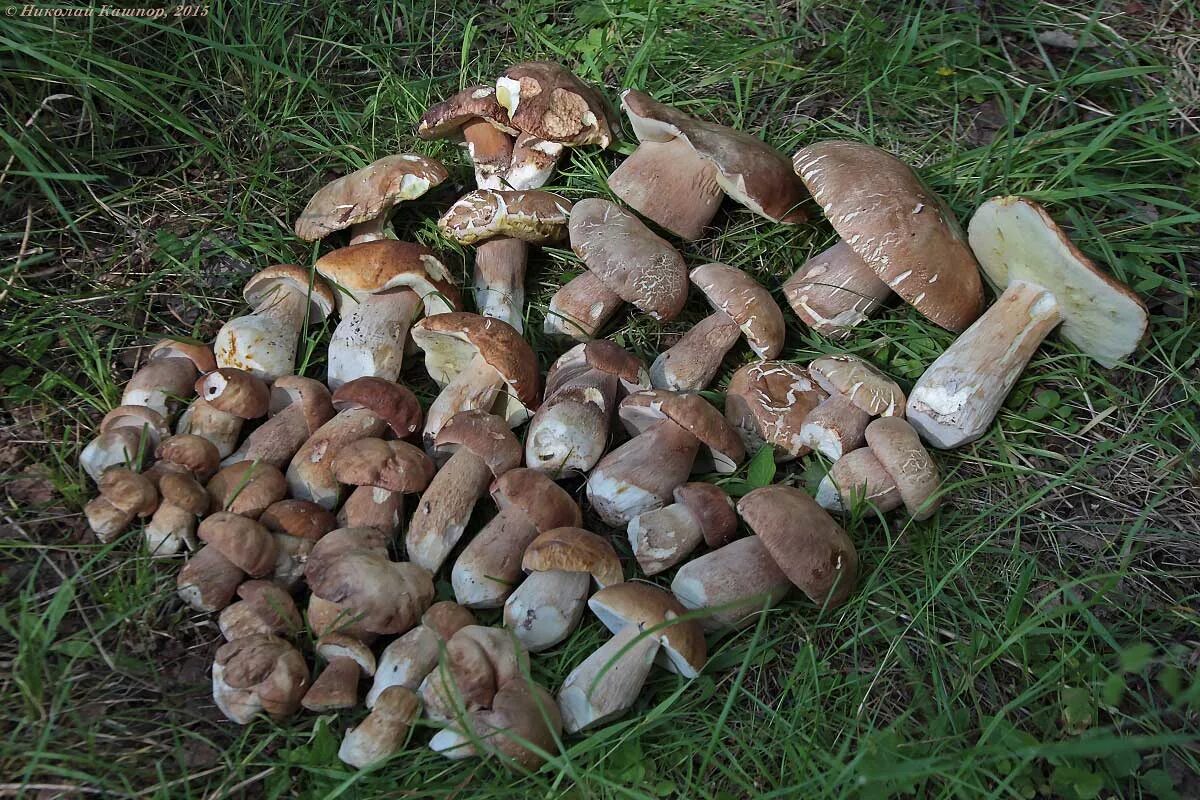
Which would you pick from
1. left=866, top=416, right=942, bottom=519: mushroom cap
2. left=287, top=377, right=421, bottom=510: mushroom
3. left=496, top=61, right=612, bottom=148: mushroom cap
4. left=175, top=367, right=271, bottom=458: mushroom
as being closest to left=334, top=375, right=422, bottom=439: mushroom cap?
left=287, top=377, right=421, bottom=510: mushroom

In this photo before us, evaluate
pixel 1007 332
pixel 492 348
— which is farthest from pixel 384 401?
pixel 1007 332

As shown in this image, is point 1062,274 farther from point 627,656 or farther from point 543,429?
point 627,656

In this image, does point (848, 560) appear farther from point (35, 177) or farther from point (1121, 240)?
point (35, 177)

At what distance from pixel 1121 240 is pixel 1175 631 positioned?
1538mm

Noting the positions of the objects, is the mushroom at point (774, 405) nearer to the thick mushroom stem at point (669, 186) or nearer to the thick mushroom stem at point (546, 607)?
the thick mushroom stem at point (669, 186)

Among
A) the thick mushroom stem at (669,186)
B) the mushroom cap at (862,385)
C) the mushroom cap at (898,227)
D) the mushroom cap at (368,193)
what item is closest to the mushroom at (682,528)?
the mushroom cap at (862,385)

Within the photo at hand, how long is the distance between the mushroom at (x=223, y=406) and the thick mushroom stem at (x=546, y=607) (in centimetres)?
117

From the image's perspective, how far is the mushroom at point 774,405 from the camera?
3074 mm

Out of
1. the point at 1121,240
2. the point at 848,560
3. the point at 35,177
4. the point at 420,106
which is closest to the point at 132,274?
the point at 35,177

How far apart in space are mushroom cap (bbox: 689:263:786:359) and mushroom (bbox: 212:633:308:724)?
190 cm

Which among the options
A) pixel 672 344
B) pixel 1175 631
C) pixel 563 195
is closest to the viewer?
pixel 1175 631

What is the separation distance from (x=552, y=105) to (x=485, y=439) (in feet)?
5.04

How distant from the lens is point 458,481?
288cm

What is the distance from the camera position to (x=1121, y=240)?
333 cm
